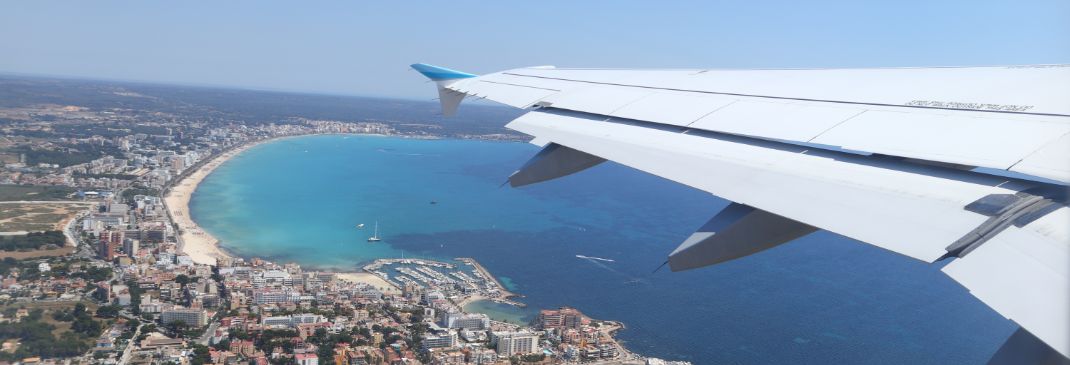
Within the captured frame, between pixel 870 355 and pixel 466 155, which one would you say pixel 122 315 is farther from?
pixel 466 155

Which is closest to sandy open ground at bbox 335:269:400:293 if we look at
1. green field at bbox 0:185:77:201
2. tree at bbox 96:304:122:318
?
tree at bbox 96:304:122:318

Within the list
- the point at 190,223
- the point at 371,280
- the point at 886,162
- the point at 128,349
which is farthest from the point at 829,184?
the point at 190,223

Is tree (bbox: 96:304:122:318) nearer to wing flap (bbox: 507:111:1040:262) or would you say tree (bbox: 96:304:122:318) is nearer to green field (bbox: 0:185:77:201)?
wing flap (bbox: 507:111:1040:262)

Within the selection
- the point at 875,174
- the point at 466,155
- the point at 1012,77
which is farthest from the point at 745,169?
the point at 466,155

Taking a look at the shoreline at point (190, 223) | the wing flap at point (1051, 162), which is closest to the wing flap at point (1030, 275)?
the wing flap at point (1051, 162)

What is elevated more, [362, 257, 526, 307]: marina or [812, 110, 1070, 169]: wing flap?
[812, 110, 1070, 169]: wing flap

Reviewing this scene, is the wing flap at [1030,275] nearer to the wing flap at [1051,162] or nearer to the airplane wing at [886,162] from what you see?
the airplane wing at [886,162]

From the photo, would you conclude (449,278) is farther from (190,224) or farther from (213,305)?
(190,224)
